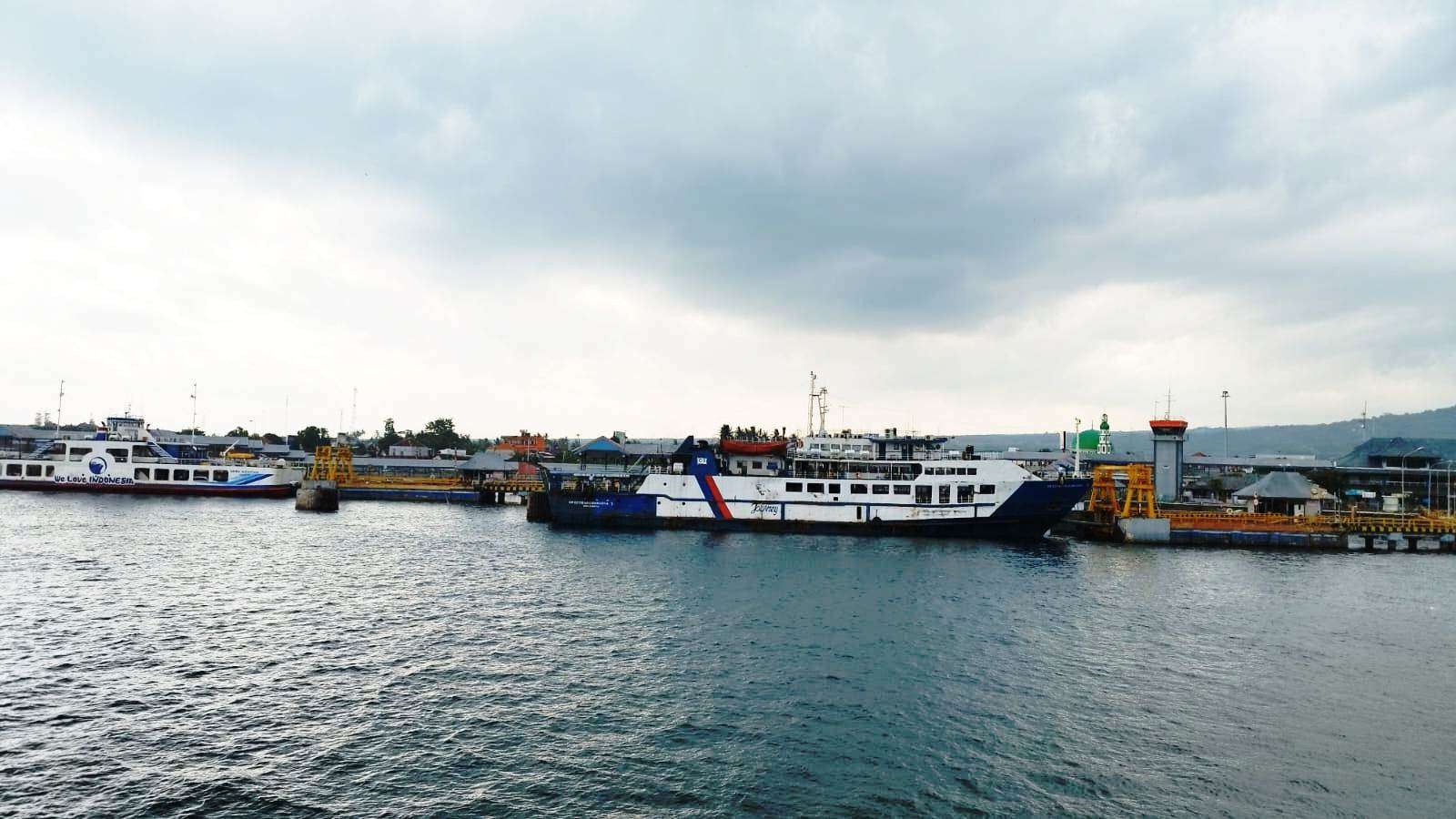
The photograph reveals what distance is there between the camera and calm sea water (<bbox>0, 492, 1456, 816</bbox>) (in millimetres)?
15617

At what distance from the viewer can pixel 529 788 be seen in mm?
15414

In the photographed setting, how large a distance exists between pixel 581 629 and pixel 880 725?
13.4 meters

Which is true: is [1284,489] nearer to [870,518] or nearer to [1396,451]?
[870,518]

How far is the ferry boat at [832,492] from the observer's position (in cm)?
5647

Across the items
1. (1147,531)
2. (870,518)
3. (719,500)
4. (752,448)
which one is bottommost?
(1147,531)

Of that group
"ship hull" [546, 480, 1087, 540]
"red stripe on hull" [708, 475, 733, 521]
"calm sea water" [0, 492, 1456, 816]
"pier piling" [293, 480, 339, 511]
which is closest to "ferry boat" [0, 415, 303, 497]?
"pier piling" [293, 480, 339, 511]

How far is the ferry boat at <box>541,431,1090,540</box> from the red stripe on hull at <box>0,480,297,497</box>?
46.9m

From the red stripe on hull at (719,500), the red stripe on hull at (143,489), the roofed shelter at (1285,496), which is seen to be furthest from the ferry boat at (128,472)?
the roofed shelter at (1285,496)

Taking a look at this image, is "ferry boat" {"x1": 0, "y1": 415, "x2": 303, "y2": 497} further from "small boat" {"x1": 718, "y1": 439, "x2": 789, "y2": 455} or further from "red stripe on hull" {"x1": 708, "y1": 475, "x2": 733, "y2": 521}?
"small boat" {"x1": 718, "y1": 439, "x2": 789, "y2": 455}

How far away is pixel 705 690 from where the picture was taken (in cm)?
2173

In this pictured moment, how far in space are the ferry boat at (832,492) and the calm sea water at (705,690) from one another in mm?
14121

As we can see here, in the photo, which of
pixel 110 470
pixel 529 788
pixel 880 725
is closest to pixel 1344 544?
pixel 880 725

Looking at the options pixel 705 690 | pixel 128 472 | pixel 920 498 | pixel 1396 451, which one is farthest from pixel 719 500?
pixel 1396 451

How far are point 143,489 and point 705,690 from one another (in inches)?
3669
